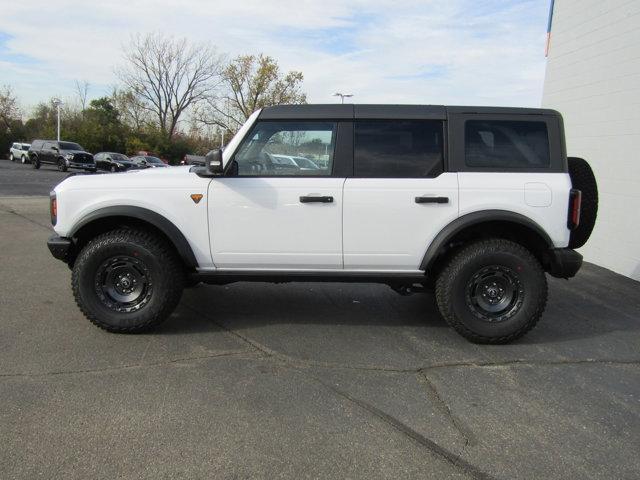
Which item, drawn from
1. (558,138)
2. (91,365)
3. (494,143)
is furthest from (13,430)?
(558,138)

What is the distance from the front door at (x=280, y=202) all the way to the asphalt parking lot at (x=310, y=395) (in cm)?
70

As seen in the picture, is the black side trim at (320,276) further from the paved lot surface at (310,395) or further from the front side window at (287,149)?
the front side window at (287,149)

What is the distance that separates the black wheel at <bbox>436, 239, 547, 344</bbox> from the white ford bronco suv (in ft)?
0.04

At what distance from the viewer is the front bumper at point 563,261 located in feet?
13.7

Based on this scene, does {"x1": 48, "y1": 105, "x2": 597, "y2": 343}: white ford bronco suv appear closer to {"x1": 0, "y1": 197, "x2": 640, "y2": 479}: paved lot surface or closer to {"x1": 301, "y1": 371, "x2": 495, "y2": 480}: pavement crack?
{"x1": 0, "y1": 197, "x2": 640, "y2": 479}: paved lot surface

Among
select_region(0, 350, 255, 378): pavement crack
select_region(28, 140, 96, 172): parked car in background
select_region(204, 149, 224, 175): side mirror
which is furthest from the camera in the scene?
select_region(28, 140, 96, 172): parked car in background

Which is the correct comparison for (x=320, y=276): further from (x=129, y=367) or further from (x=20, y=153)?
(x=20, y=153)

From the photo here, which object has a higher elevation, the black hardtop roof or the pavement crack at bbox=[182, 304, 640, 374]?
the black hardtop roof

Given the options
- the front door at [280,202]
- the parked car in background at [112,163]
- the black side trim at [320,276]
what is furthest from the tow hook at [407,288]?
the parked car in background at [112,163]

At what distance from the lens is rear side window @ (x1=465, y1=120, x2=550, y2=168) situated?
168 inches

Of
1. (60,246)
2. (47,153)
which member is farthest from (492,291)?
(47,153)

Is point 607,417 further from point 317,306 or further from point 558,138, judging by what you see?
point 317,306

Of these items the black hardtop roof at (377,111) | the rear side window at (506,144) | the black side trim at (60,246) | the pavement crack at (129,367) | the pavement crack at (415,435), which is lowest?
the pavement crack at (415,435)

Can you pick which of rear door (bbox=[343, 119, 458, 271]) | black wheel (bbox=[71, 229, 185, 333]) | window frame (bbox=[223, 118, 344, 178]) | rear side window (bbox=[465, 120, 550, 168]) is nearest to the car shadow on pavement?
black wheel (bbox=[71, 229, 185, 333])
